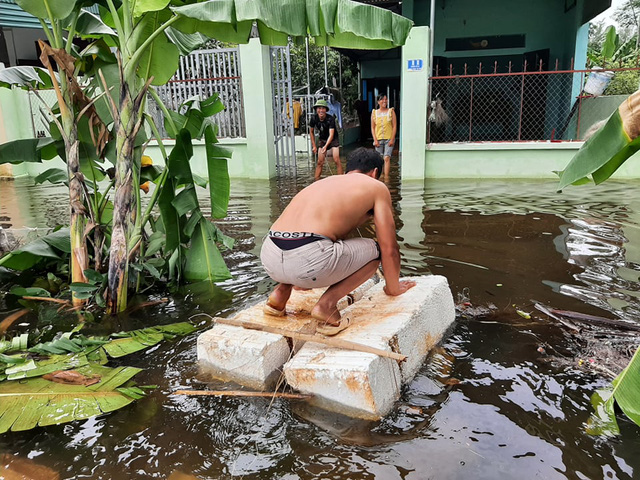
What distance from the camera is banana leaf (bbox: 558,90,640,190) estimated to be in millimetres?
1952

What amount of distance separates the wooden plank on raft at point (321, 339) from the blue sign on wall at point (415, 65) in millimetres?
8275

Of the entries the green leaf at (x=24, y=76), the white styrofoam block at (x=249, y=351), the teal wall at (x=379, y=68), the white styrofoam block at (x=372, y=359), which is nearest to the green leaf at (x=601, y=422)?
the white styrofoam block at (x=372, y=359)

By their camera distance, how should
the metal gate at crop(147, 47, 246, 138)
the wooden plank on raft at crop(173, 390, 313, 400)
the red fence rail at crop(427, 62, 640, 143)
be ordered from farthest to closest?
the red fence rail at crop(427, 62, 640, 143)
the metal gate at crop(147, 47, 246, 138)
the wooden plank on raft at crop(173, 390, 313, 400)

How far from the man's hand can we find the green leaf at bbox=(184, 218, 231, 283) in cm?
169

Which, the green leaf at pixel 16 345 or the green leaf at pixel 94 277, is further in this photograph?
the green leaf at pixel 94 277

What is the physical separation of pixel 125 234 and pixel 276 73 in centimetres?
828

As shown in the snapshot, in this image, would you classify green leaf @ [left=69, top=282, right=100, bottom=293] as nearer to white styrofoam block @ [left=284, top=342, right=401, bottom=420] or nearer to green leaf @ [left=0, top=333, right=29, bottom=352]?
green leaf @ [left=0, top=333, right=29, bottom=352]

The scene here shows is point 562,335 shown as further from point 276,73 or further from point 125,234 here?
point 276,73

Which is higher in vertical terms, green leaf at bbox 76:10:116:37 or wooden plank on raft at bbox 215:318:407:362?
green leaf at bbox 76:10:116:37

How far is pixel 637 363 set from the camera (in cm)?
187

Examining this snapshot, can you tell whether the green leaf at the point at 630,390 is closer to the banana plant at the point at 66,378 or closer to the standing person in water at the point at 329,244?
the standing person in water at the point at 329,244

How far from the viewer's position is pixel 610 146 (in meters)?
2.03

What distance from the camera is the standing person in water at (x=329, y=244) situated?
122 inches

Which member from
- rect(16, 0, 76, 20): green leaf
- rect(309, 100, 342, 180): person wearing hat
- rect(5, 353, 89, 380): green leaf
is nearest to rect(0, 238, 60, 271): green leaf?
→ rect(5, 353, 89, 380): green leaf
